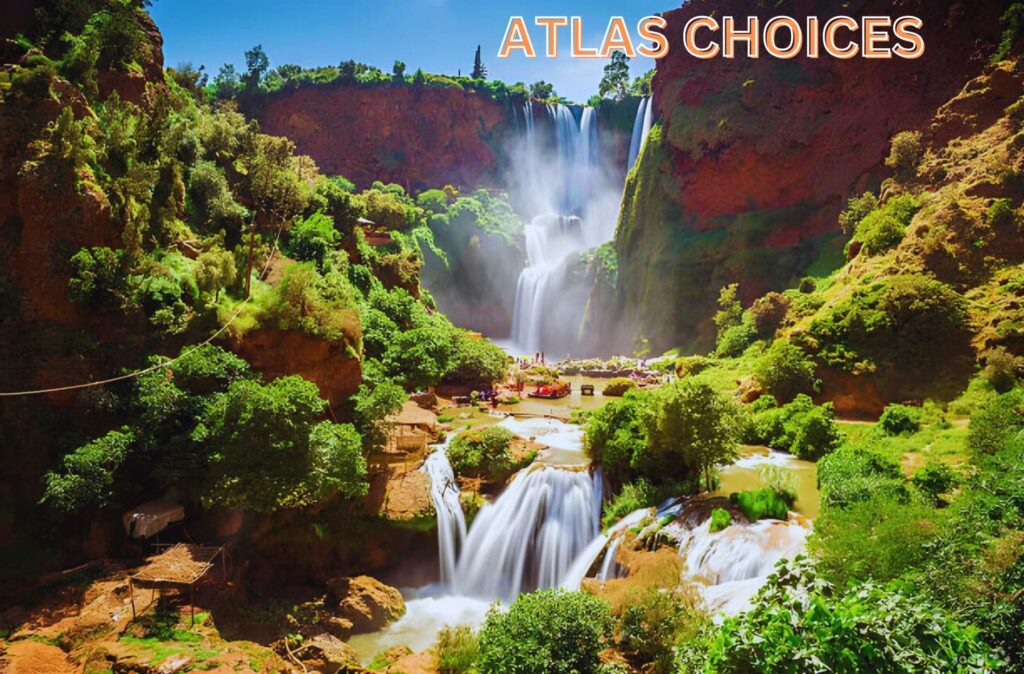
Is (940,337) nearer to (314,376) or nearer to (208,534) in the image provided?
(314,376)

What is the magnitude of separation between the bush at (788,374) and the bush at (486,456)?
457 inches

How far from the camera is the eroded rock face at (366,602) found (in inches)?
630

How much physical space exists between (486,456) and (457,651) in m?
8.01

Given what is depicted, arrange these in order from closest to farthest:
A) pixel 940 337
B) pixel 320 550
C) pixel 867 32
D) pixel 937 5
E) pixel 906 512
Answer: pixel 906 512, pixel 320 550, pixel 940 337, pixel 937 5, pixel 867 32

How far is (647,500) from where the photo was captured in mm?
17281

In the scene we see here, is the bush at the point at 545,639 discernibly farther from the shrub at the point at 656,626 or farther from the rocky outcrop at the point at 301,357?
the rocky outcrop at the point at 301,357

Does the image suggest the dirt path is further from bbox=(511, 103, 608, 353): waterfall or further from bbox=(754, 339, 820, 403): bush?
bbox=(511, 103, 608, 353): waterfall

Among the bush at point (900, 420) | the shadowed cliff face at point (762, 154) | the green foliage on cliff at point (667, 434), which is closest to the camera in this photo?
the green foliage on cliff at point (667, 434)

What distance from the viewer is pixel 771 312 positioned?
1362 inches

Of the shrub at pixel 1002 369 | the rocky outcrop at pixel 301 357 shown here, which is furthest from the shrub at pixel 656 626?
the shrub at pixel 1002 369

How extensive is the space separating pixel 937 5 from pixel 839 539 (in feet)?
136

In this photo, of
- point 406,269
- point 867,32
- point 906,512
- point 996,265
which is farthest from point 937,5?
point 906,512

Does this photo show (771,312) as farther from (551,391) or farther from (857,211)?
(551,391)

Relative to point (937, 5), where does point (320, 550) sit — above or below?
below
